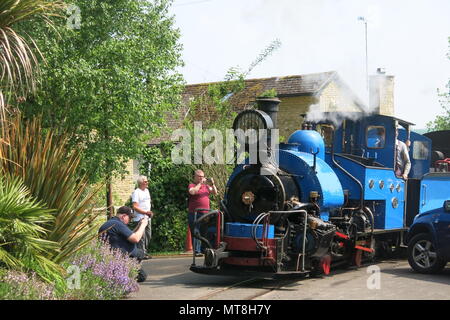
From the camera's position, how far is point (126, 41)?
42.8 feet

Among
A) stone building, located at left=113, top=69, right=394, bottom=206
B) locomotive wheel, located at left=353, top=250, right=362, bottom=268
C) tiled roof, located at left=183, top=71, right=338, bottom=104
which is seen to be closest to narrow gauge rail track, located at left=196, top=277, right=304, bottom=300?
locomotive wheel, located at left=353, top=250, right=362, bottom=268

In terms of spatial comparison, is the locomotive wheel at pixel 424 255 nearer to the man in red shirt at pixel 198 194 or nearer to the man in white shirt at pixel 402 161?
the man in white shirt at pixel 402 161

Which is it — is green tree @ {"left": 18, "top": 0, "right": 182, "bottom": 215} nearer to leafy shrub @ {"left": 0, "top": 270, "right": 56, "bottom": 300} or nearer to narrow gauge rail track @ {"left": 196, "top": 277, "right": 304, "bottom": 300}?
narrow gauge rail track @ {"left": 196, "top": 277, "right": 304, "bottom": 300}

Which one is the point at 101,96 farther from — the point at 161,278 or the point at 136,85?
the point at 161,278

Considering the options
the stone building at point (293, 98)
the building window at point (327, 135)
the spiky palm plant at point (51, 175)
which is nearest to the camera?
the spiky palm plant at point (51, 175)

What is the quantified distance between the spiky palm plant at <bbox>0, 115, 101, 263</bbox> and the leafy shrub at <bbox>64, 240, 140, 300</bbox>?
0.38 metres

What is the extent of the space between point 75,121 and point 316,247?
18.9 ft

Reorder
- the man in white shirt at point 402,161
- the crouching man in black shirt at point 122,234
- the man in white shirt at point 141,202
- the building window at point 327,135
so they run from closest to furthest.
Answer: the crouching man in black shirt at point 122,234, the man in white shirt at point 141,202, the building window at point 327,135, the man in white shirt at point 402,161

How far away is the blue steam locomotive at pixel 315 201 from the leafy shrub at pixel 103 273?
4.65 ft

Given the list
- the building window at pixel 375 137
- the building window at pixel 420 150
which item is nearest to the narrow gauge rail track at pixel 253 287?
the building window at pixel 375 137

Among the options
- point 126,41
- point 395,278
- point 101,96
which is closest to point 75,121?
point 101,96

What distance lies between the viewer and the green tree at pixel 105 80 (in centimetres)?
1201

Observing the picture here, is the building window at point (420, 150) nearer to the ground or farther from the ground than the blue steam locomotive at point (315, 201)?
farther from the ground

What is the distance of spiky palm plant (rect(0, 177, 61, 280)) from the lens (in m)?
6.80
